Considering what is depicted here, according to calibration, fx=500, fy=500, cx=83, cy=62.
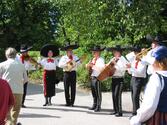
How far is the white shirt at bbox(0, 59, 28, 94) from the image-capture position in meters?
9.65

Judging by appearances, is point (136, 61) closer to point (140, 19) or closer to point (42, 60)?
point (42, 60)

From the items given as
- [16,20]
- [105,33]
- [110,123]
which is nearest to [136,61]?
[110,123]

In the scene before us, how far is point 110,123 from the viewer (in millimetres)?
11656

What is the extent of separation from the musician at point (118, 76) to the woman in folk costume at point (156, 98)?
7.41 metres

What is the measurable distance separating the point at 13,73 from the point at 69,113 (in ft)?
12.1

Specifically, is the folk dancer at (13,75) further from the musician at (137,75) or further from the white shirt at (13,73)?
the musician at (137,75)

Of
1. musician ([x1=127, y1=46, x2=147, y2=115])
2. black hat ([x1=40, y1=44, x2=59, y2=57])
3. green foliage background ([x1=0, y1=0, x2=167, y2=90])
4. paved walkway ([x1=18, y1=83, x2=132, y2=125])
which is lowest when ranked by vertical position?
paved walkway ([x1=18, y1=83, x2=132, y2=125])

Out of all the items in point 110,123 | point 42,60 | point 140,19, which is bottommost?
point 110,123

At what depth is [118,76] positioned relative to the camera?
41.8 ft

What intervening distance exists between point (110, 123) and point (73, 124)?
2.93 feet

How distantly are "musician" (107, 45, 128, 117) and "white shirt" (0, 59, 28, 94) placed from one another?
3.40 meters

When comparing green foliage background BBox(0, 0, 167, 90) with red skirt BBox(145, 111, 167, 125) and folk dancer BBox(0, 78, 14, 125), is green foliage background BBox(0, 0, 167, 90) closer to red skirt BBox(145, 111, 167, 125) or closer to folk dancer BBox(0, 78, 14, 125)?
folk dancer BBox(0, 78, 14, 125)

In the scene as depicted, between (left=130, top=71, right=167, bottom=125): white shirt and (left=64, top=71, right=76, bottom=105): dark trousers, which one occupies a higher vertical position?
(left=130, top=71, right=167, bottom=125): white shirt

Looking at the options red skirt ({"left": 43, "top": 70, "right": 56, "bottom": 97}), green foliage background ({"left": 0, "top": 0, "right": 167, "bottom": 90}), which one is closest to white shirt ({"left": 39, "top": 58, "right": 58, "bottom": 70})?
red skirt ({"left": 43, "top": 70, "right": 56, "bottom": 97})
